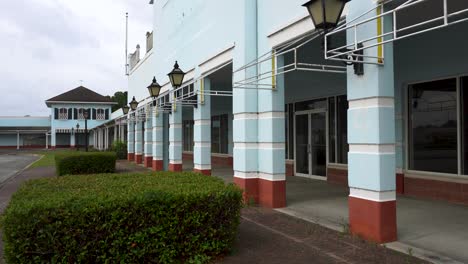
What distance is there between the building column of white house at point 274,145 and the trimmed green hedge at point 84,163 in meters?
10.4

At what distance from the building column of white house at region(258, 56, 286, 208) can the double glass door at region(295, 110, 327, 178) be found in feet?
14.9

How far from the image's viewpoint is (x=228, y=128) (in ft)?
68.7

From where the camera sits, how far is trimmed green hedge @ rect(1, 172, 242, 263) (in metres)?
4.43

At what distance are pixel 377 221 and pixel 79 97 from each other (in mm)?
57085

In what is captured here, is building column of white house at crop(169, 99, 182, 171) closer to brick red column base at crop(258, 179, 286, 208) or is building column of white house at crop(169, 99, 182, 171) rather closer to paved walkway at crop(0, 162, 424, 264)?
brick red column base at crop(258, 179, 286, 208)

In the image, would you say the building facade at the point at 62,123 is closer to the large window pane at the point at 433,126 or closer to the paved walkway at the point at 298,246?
the large window pane at the point at 433,126

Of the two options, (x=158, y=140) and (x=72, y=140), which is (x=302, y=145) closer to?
(x=158, y=140)

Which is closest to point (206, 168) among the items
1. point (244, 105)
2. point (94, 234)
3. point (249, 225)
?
point (244, 105)

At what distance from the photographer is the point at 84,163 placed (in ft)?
57.4

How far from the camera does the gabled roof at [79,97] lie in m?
57.3

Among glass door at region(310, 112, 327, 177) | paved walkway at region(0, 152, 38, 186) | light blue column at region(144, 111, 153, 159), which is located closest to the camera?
glass door at region(310, 112, 327, 177)

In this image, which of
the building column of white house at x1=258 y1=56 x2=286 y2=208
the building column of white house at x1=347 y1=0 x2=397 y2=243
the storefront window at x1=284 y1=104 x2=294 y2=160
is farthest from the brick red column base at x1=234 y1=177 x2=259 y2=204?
the storefront window at x1=284 y1=104 x2=294 y2=160

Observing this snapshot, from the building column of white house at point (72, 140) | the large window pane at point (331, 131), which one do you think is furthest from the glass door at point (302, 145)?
the building column of white house at point (72, 140)

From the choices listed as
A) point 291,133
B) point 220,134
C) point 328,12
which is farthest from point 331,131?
point 220,134
